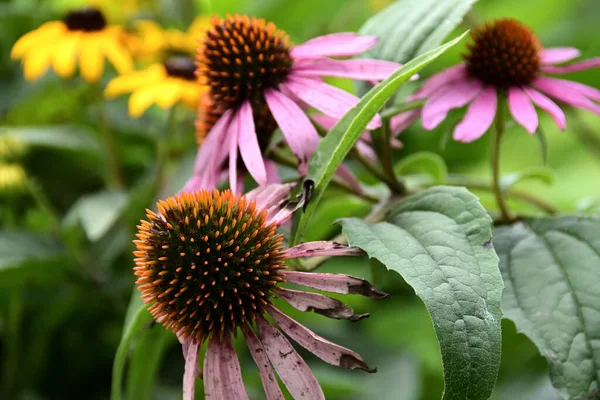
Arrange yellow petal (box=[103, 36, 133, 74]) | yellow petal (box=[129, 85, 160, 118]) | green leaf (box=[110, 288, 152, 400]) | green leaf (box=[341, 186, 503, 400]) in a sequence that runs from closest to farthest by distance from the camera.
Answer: green leaf (box=[341, 186, 503, 400]) → green leaf (box=[110, 288, 152, 400]) → yellow petal (box=[129, 85, 160, 118]) → yellow petal (box=[103, 36, 133, 74])

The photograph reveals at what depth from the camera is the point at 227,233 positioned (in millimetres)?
452

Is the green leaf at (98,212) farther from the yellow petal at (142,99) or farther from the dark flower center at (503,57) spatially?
the dark flower center at (503,57)

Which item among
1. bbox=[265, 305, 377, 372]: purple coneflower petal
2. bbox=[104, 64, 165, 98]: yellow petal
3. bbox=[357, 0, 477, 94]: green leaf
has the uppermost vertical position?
bbox=[104, 64, 165, 98]: yellow petal

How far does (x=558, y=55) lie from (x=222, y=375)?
0.42m

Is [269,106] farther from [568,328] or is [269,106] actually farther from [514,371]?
[514,371]

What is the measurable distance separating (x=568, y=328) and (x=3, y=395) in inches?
30.0

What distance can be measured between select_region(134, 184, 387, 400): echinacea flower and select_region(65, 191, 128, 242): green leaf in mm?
354

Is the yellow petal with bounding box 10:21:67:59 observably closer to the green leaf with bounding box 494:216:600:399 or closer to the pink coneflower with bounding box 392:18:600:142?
the pink coneflower with bounding box 392:18:600:142

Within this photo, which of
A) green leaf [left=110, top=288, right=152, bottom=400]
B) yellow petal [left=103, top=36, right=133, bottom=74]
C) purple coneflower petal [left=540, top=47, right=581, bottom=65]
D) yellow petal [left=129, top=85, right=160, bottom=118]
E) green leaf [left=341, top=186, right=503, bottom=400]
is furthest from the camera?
yellow petal [left=103, top=36, right=133, bottom=74]

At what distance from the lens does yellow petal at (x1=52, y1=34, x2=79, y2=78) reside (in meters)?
1.00

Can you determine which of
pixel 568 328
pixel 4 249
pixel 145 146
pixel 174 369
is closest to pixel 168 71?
pixel 145 146

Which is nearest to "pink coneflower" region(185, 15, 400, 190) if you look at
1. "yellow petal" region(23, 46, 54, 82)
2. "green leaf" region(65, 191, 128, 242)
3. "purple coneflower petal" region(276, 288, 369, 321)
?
"purple coneflower petal" region(276, 288, 369, 321)

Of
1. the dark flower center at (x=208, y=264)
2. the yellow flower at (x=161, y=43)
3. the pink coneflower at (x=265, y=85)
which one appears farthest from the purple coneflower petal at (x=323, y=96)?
the yellow flower at (x=161, y=43)

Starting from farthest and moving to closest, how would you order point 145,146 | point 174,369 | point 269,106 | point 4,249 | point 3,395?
1. point 145,146
2. point 174,369
3. point 3,395
4. point 4,249
5. point 269,106
